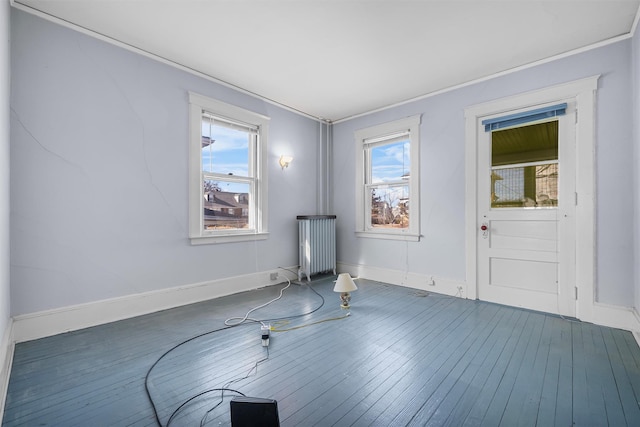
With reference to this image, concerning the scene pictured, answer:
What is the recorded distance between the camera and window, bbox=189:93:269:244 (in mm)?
3396

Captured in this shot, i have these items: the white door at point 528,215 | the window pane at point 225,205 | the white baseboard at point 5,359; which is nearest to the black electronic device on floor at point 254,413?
the white baseboard at point 5,359

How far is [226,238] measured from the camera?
3.69 metres

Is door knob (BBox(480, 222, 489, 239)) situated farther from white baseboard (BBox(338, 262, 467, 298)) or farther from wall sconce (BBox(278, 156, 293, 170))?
wall sconce (BBox(278, 156, 293, 170))

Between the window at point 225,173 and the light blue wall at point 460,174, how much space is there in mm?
1567

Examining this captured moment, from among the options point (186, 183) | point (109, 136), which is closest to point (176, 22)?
point (109, 136)

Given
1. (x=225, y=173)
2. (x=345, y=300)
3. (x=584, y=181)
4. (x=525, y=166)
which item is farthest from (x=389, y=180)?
(x=225, y=173)

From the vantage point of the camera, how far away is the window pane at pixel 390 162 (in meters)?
4.30

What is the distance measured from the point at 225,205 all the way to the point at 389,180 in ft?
8.19

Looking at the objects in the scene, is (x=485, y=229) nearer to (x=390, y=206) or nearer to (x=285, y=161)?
(x=390, y=206)

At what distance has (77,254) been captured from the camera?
257cm

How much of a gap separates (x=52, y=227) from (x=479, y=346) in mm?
3735

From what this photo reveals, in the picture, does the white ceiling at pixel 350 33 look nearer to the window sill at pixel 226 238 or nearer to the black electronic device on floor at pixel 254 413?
the window sill at pixel 226 238

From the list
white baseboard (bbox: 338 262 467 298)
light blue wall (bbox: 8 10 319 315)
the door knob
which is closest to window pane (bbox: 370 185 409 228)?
white baseboard (bbox: 338 262 467 298)

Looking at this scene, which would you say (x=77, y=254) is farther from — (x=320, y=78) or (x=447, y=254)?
(x=447, y=254)
